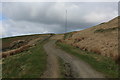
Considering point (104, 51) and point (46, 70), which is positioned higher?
point (104, 51)

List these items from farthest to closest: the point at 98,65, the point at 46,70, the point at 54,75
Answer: the point at 98,65
the point at 46,70
the point at 54,75

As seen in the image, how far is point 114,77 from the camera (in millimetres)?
17594

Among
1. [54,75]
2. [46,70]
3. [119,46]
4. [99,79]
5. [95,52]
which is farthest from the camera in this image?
[95,52]

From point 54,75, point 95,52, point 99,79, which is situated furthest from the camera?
point 95,52

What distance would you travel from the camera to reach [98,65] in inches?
882

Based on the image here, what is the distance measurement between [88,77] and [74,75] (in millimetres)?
1782

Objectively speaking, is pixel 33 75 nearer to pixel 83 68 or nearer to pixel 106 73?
pixel 83 68

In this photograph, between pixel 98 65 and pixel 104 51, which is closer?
pixel 98 65

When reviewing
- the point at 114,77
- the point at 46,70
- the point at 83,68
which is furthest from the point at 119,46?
the point at 46,70

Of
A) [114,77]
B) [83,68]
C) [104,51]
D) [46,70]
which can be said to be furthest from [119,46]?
[46,70]

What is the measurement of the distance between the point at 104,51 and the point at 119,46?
2829 millimetres

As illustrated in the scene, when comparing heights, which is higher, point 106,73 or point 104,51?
point 104,51

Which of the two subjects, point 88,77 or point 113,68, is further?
point 113,68

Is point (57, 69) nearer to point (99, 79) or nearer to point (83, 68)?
point (83, 68)
